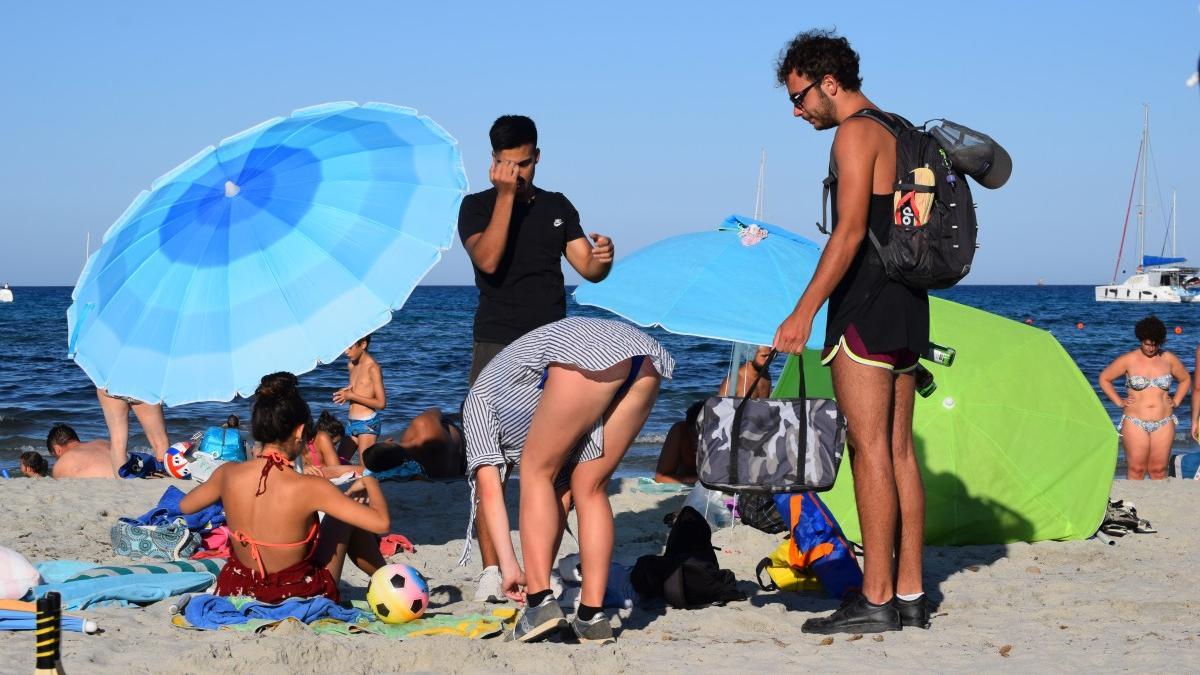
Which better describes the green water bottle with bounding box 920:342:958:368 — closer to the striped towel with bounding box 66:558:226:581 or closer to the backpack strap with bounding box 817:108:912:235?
the backpack strap with bounding box 817:108:912:235

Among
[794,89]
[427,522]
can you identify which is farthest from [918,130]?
[427,522]

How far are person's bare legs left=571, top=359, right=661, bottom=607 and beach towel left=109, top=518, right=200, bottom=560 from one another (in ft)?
9.08

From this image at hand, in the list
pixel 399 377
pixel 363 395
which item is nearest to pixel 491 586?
pixel 363 395

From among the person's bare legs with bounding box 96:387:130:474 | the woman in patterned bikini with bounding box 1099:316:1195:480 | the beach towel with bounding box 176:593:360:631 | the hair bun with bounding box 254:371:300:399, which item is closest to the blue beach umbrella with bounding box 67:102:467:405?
the hair bun with bounding box 254:371:300:399

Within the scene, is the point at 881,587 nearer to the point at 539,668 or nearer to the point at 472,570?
the point at 539,668

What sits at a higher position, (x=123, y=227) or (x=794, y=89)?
(x=794, y=89)

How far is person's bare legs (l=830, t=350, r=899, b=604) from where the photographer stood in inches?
164

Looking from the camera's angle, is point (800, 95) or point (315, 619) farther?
point (315, 619)

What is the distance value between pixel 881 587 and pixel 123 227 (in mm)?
3515

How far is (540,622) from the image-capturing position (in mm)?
4000

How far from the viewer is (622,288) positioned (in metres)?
6.15

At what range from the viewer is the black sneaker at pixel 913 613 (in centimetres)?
439

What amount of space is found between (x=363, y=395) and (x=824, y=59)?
5.89 meters

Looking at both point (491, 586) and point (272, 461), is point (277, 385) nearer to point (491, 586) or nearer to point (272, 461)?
point (272, 461)
